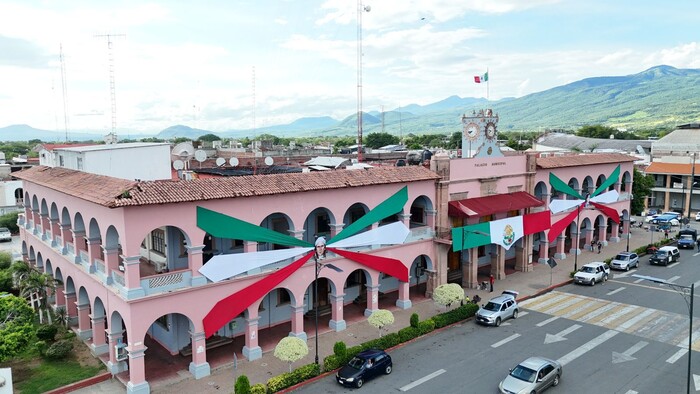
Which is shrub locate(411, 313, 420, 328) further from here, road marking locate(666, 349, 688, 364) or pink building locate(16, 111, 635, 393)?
road marking locate(666, 349, 688, 364)

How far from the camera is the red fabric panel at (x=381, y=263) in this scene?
1284 inches

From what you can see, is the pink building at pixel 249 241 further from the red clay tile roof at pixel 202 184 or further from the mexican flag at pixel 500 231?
the mexican flag at pixel 500 231

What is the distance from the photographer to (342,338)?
3158 cm

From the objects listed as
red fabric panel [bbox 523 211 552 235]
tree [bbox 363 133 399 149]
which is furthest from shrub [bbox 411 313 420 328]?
tree [bbox 363 133 399 149]

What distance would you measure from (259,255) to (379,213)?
9.36 metres

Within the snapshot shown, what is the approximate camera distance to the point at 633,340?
30.9m

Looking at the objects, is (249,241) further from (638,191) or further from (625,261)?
(638,191)

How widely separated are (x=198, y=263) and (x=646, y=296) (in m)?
33.0

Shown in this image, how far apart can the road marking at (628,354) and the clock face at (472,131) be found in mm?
19112

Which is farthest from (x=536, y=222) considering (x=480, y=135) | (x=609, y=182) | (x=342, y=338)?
(x=342, y=338)

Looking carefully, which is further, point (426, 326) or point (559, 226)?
point (559, 226)

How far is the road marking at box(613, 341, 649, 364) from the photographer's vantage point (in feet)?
92.8

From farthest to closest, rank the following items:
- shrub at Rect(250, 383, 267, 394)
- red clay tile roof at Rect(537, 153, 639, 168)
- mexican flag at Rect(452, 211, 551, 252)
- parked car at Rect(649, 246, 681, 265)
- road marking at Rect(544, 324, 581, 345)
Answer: parked car at Rect(649, 246, 681, 265) → red clay tile roof at Rect(537, 153, 639, 168) → mexican flag at Rect(452, 211, 551, 252) → road marking at Rect(544, 324, 581, 345) → shrub at Rect(250, 383, 267, 394)

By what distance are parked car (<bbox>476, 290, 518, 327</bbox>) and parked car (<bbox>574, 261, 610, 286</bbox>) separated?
9.92 metres
